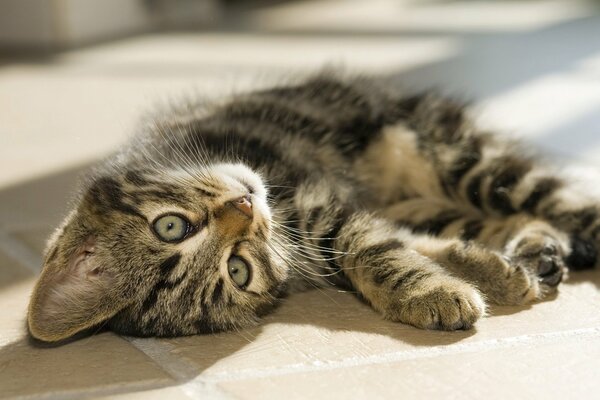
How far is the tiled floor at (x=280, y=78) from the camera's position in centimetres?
172

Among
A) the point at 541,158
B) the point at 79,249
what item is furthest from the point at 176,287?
the point at 541,158

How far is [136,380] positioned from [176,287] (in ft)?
0.74

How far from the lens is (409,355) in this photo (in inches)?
71.0

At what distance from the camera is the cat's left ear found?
5.85ft

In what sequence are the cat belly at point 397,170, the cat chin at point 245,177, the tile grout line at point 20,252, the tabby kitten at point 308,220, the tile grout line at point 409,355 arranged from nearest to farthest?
the tile grout line at point 409,355 < the tabby kitten at point 308,220 < the cat chin at point 245,177 < the tile grout line at point 20,252 < the cat belly at point 397,170

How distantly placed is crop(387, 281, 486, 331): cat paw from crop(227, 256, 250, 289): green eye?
35 cm

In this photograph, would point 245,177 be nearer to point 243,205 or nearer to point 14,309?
point 243,205

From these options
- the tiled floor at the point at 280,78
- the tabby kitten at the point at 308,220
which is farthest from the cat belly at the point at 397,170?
the tiled floor at the point at 280,78

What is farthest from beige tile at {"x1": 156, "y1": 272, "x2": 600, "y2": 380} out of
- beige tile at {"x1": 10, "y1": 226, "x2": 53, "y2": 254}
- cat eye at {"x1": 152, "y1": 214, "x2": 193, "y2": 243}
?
beige tile at {"x1": 10, "y1": 226, "x2": 53, "y2": 254}

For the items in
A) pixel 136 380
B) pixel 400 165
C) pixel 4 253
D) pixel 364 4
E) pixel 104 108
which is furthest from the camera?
pixel 364 4

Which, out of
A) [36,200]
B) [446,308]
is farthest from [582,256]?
[36,200]

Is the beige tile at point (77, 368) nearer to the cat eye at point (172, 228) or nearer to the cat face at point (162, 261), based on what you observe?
the cat face at point (162, 261)

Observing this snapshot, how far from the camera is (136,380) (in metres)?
1.75

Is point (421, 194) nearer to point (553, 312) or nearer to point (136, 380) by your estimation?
point (553, 312)
